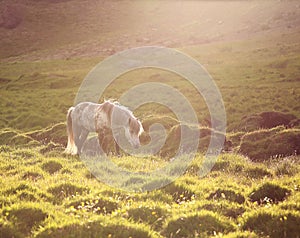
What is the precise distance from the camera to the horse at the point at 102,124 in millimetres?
15812

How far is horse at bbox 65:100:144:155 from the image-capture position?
1581 cm

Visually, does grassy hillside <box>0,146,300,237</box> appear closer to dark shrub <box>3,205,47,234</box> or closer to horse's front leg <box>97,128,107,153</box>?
dark shrub <box>3,205,47,234</box>

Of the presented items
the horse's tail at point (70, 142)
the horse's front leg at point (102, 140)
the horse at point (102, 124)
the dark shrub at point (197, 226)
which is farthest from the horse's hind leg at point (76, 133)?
the dark shrub at point (197, 226)

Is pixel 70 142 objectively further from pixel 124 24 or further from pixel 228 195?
pixel 124 24

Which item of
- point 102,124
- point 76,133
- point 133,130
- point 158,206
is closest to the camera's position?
point 158,206

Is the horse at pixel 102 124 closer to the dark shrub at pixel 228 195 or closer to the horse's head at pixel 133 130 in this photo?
the horse's head at pixel 133 130

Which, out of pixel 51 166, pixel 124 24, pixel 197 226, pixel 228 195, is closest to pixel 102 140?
pixel 51 166

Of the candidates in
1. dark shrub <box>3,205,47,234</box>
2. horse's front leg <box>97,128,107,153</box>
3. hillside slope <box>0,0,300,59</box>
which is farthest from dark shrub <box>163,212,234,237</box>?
hillside slope <box>0,0,300,59</box>

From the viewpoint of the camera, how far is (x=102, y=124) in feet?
55.4

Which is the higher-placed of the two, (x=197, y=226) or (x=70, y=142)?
(x=197, y=226)

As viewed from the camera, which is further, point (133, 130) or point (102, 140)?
point (102, 140)

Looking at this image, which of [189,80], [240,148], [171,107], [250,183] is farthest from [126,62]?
[250,183]

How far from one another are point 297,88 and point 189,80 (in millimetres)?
15793

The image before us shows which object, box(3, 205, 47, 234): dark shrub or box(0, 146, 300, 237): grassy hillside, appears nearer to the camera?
box(0, 146, 300, 237): grassy hillside
